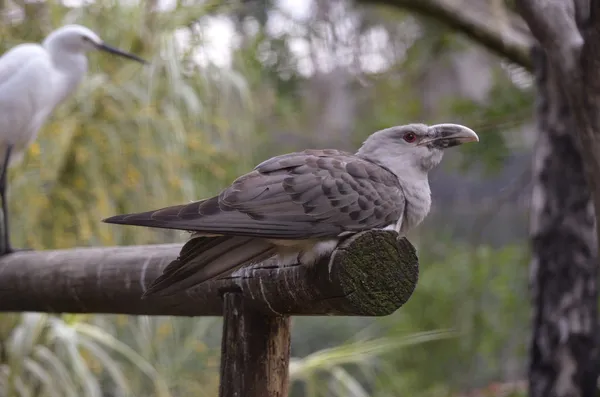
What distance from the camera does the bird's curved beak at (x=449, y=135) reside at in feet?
5.08

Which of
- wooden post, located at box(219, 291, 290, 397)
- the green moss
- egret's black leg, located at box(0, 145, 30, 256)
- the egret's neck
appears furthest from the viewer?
the egret's neck

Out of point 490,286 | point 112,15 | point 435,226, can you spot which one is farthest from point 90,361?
point 435,226

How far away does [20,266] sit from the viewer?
2137 mm

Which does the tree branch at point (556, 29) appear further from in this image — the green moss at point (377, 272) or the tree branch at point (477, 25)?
the tree branch at point (477, 25)

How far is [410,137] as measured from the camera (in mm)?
1565

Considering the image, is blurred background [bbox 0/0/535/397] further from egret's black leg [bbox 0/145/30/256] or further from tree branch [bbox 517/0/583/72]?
tree branch [bbox 517/0/583/72]

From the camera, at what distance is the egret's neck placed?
9.02ft

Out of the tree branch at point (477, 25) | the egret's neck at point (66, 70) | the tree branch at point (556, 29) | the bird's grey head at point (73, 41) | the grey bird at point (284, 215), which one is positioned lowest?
the grey bird at point (284, 215)

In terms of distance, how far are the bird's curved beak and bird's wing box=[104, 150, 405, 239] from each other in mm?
160

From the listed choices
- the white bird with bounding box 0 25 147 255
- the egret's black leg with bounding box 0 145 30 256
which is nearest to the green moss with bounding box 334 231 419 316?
the egret's black leg with bounding box 0 145 30 256

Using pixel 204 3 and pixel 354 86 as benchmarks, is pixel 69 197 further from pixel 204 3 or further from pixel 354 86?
pixel 354 86

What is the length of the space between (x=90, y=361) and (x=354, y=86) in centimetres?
229

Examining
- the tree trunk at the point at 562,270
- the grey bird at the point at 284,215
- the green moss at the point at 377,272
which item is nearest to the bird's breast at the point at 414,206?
the grey bird at the point at 284,215

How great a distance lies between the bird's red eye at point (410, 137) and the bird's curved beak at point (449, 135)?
2 centimetres
